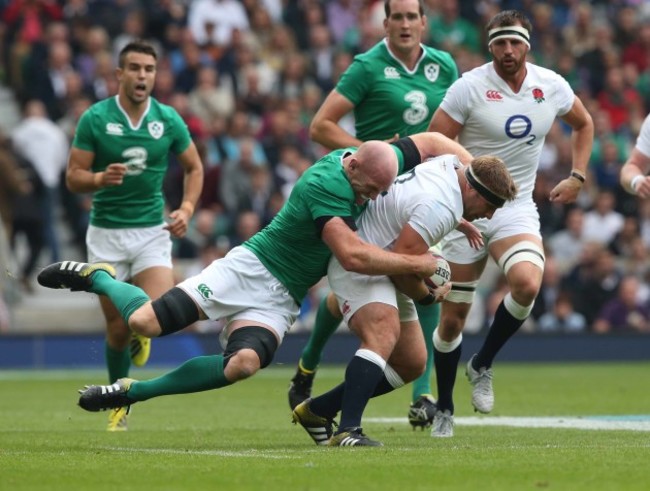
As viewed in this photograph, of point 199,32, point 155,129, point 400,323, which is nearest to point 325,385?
point 155,129

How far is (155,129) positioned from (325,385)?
541cm

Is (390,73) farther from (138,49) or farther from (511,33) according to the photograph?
(138,49)

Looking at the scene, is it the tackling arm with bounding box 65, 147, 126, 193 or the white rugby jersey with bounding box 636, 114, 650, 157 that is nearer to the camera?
the tackling arm with bounding box 65, 147, 126, 193

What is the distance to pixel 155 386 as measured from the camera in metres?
9.79

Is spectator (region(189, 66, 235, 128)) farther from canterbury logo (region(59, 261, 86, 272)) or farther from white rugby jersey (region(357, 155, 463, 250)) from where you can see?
white rugby jersey (region(357, 155, 463, 250))

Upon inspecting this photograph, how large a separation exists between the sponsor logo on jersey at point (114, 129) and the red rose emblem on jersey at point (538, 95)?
11.4 feet

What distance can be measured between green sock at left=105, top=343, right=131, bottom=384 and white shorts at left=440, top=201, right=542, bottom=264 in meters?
2.90

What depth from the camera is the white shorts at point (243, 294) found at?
9.91m

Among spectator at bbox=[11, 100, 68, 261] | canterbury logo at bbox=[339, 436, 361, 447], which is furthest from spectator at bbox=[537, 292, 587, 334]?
canterbury logo at bbox=[339, 436, 361, 447]

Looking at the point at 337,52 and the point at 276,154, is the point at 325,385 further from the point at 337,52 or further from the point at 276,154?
the point at 337,52

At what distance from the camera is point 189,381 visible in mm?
9734

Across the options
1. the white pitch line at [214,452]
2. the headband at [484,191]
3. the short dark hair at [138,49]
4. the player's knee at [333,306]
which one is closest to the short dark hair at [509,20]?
the headband at [484,191]

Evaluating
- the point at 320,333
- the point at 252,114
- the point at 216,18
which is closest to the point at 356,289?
the point at 320,333

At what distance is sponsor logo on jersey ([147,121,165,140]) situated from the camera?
12.7 meters
